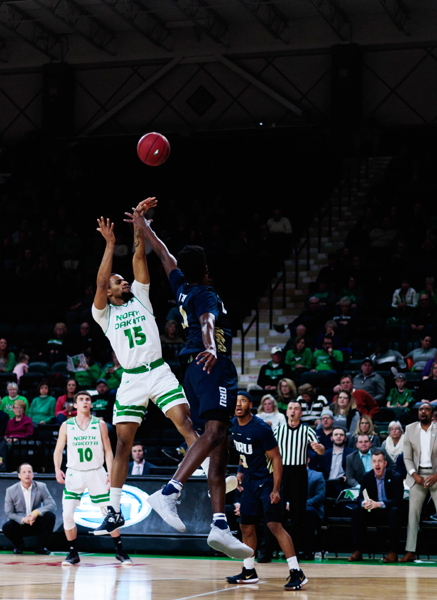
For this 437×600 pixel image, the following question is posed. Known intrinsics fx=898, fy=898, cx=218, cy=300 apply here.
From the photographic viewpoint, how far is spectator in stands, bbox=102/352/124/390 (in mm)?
14980

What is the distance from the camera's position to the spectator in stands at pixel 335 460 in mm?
11742

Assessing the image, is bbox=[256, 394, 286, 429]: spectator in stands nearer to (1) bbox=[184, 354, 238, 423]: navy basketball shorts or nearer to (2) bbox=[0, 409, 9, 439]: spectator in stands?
(2) bbox=[0, 409, 9, 439]: spectator in stands

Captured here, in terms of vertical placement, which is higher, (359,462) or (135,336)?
(135,336)

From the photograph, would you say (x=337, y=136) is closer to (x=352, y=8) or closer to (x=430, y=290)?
(x=352, y=8)

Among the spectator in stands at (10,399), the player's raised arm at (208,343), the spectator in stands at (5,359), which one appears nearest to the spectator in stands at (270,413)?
the spectator in stands at (10,399)

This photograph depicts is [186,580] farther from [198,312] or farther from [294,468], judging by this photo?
[294,468]

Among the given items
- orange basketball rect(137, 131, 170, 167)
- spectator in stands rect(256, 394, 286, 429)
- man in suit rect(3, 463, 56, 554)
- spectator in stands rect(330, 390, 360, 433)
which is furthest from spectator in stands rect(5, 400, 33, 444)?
orange basketball rect(137, 131, 170, 167)

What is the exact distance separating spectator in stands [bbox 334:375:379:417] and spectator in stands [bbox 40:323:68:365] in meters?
5.81

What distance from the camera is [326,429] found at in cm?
1219

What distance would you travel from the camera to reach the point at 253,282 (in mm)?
18219

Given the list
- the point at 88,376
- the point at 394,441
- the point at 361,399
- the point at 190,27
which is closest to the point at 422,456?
the point at 394,441

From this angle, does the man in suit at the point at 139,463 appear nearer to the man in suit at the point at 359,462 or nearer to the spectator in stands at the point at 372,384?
the man in suit at the point at 359,462

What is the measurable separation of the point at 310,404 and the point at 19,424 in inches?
173

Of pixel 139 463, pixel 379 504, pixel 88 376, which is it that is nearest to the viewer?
pixel 379 504
